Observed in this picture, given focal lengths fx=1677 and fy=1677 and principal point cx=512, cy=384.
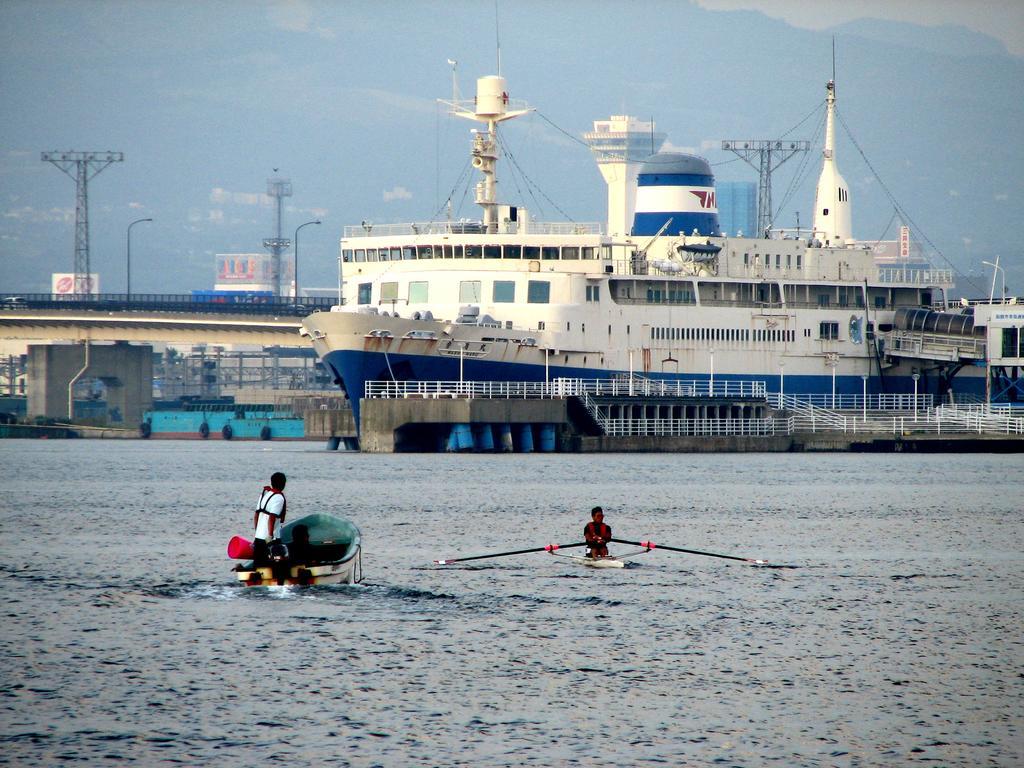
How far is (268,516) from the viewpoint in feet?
96.8

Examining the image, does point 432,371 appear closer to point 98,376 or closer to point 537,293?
point 537,293

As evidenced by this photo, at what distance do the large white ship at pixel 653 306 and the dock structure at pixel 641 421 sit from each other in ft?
4.56

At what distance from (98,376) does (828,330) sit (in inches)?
2869

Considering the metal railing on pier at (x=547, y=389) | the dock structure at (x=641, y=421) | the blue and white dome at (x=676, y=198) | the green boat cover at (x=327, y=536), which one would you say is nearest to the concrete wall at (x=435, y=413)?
the dock structure at (x=641, y=421)

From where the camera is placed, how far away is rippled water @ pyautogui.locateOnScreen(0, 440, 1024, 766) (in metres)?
21.5

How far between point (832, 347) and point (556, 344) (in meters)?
18.3

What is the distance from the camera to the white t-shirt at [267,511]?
96.1 feet

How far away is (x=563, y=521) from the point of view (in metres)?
46.0

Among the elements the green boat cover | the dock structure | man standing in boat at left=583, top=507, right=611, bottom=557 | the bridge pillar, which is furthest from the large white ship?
the bridge pillar

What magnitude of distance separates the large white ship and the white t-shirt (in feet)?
132

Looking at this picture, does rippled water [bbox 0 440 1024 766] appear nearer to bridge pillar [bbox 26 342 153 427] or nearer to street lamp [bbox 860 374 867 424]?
street lamp [bbox 860 374 867 424]

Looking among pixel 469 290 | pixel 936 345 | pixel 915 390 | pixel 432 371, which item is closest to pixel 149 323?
pixel 469 290

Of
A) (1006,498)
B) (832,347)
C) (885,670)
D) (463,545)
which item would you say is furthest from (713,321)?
(885,670)

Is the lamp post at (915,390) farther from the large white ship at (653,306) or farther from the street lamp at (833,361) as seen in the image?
the street lamp at (833,361)
